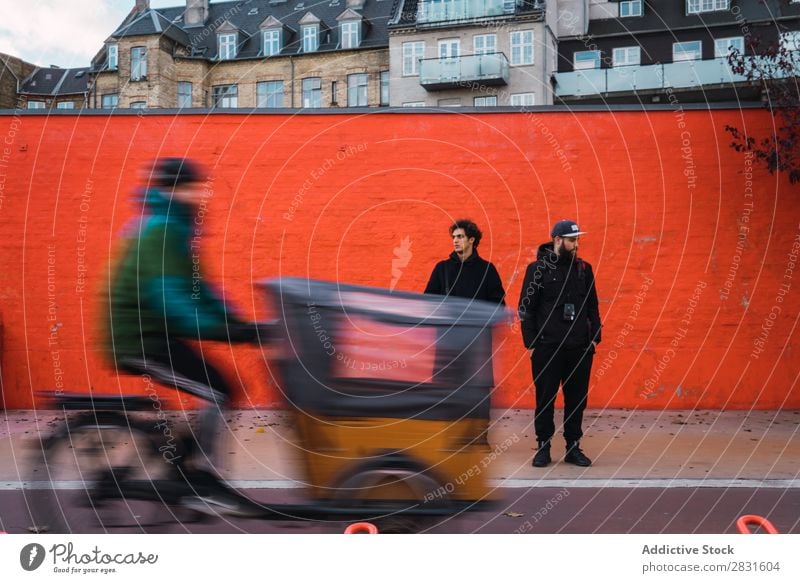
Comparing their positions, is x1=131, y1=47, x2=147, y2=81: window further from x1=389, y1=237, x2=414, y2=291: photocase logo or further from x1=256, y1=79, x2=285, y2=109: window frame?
x1=389, y1=237, x2=414, y2=291: photocase logo

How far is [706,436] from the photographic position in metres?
8.36

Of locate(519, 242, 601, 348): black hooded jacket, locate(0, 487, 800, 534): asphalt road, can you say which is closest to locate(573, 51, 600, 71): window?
locate(519, 242, 601, 348): black hooded jacket

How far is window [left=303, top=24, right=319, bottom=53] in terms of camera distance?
5024cm

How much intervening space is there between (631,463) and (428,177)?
4578 mm

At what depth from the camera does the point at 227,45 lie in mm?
49438

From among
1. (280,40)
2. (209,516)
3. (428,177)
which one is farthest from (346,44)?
(209,516)

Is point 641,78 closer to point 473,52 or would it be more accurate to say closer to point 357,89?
point 473,52

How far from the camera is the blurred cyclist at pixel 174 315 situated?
4.49 metres

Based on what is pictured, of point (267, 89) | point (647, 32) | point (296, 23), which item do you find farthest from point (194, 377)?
point (296, 23)

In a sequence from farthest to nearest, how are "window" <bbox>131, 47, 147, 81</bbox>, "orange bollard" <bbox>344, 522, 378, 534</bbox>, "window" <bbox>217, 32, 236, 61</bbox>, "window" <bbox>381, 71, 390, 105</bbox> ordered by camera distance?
1. "window" <bbox>381, 71, 390, 105</bbox>
2. "window" <bbox>217, 32, 236, 61</bbox>
3. "window" <bbox>131, 47, 147, 81</bbox>
4. "orange bollard" <bbox>344, 522, 378, 534</bbox>

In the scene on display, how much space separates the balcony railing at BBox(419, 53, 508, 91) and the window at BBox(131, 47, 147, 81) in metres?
13.7

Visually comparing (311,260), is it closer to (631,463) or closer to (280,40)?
(631,463)
